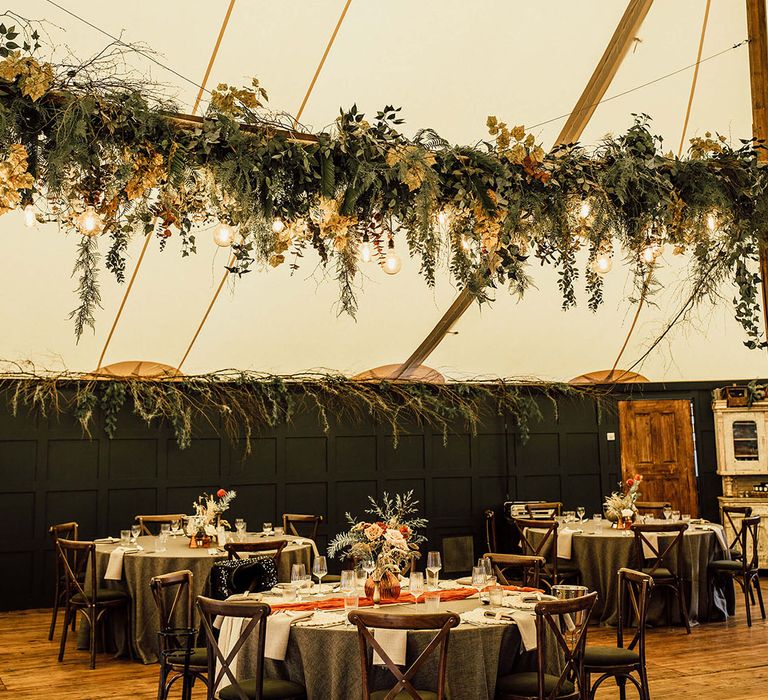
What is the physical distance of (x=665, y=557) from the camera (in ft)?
24.0

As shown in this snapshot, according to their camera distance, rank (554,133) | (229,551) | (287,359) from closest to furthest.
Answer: (229,551) < (554,133) < (287,359)

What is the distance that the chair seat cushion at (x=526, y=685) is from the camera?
3887mm

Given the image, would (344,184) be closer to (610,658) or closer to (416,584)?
(416,584)

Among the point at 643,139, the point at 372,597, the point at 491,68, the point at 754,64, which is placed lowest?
the point at 372,597

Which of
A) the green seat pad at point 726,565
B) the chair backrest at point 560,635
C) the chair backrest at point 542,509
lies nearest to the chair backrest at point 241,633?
the chair backrest at point 560,635

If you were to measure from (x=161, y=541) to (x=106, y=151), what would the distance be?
3.94 meters

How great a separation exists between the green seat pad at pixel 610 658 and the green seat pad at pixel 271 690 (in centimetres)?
151

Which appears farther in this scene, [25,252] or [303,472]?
[303,472]

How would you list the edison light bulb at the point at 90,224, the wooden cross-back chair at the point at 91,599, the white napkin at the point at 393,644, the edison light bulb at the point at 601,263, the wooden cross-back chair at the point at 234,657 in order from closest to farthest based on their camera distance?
1. the white napkin at the point at 393,644
2. the wooden cross-back chair at the point at 234,657
3. the edison light bulb at the point at 90,224
4. the edison light bulb at the point at 601,263
5. the wooden cross-back chair at the point at 91,599

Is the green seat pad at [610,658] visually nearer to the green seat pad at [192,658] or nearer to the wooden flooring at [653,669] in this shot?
the wooden flooring at [653,669]

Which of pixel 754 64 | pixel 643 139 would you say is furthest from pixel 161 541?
pixel 754 64

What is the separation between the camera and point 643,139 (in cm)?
446

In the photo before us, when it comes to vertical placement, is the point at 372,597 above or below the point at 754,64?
below

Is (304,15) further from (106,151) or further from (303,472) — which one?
(303,472)
